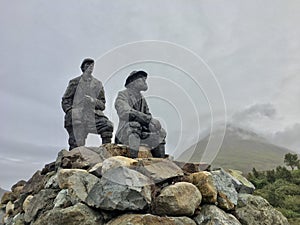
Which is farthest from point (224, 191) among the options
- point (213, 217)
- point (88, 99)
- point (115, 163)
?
point (88, 99)

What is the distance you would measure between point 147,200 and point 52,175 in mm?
3507

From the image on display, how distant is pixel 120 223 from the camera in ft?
17.3

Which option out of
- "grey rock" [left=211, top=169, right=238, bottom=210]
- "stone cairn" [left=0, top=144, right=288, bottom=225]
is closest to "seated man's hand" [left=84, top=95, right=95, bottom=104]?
"stone cairn" [left=0, top=144, right=288, bottom=225]

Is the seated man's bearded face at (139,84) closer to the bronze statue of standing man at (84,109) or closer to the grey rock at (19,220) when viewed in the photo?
the bronze statue of standing man at (84,109)

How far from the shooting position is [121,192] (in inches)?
221

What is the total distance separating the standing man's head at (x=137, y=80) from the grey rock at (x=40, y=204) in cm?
314

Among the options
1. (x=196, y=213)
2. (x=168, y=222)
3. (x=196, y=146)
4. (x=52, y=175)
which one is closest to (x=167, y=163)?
(x=196, y=146)

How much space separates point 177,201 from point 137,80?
357cm

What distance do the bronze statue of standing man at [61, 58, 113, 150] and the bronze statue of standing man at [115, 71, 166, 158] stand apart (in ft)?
3.76

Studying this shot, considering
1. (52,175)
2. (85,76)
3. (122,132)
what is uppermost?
(85,76)

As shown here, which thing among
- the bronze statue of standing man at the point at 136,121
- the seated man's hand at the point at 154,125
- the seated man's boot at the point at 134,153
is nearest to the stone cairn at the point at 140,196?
the seated man's boot at the point at 134,153

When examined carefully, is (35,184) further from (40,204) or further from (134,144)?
(134,144)

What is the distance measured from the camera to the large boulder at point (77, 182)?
243 inches

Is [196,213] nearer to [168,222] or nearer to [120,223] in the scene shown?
[168,222]
